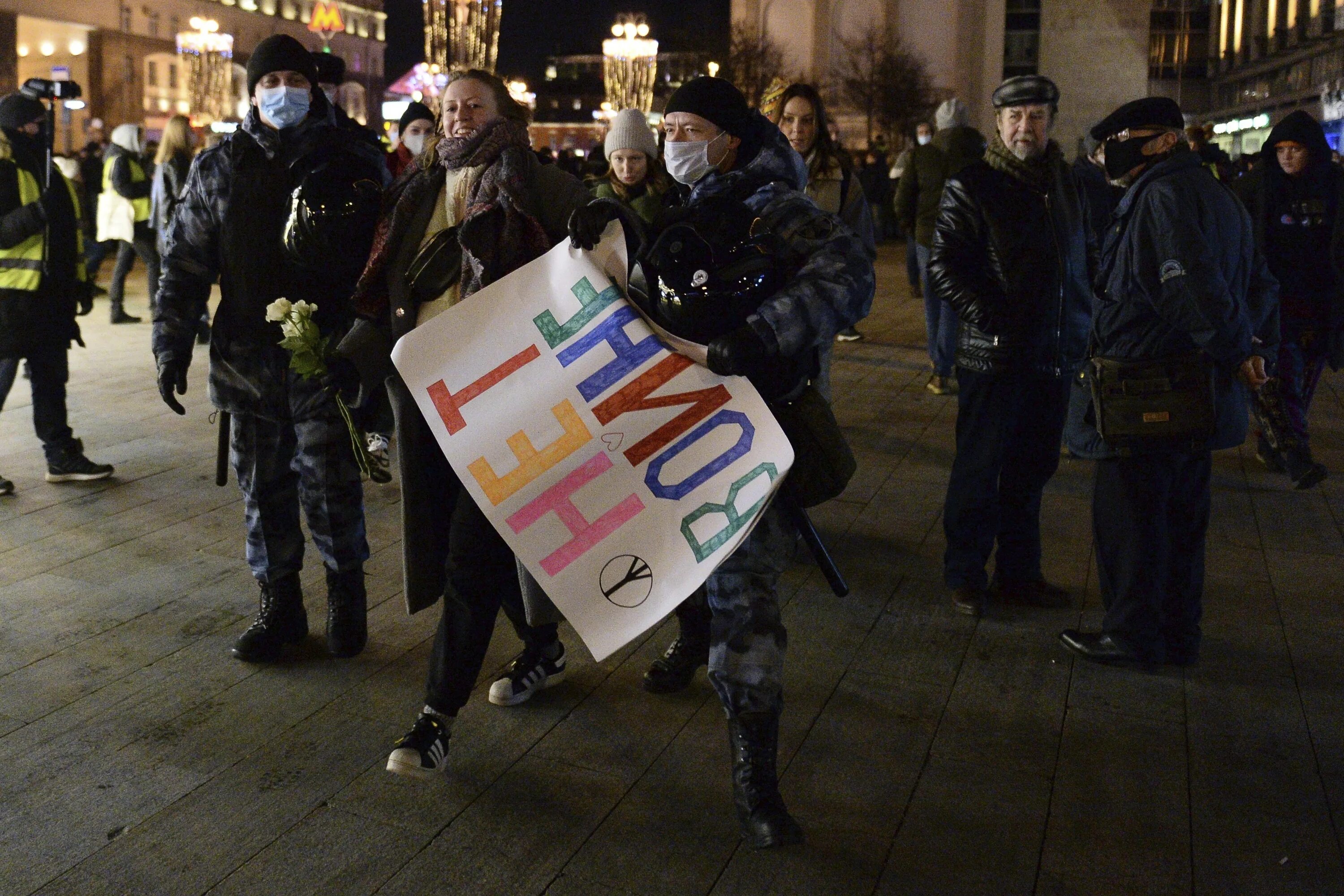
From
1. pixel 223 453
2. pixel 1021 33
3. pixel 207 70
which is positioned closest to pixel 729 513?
pixel 223 453

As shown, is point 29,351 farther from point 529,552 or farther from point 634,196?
point 529,552

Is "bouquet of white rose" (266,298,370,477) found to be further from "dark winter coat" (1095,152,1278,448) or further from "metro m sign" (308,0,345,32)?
"metro m sign" (308,0,345,32)

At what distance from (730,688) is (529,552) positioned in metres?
0.64

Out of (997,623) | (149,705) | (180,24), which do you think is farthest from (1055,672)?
(180,24)

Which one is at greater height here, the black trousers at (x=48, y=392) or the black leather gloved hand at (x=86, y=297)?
the black leather gloved hand at (x=86, y=297)

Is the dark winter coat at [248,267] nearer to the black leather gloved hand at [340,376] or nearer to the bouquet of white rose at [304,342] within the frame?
the bouquet of white rose at [304,342]

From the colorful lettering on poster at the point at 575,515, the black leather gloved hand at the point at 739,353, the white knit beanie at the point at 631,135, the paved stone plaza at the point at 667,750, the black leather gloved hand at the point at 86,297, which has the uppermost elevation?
the white knit beanie at the point at 631,135

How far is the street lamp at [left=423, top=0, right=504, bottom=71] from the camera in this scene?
33.0 metres

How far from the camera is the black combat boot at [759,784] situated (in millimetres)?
3248

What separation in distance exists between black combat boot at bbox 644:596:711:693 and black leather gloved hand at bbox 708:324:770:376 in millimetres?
1503

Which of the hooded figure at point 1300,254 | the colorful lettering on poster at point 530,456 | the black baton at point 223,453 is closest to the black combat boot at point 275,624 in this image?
the black baton at point 223,453

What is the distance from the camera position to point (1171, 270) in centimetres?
416

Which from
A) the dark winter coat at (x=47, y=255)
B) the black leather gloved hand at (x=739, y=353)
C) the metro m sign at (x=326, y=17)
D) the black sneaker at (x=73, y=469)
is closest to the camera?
the black leather gloved hand at (x=739, y=353)

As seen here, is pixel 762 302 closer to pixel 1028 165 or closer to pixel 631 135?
pixel 1028 165
